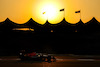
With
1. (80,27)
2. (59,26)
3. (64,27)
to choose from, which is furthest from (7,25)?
(80,27)

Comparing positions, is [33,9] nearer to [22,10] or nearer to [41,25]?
[22,10]

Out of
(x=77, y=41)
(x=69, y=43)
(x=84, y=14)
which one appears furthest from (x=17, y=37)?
(x=84, y=14)

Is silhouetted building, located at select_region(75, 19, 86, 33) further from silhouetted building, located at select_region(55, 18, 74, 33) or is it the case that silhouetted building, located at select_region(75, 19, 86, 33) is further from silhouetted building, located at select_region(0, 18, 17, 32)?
silhouetted building, located at select_region(0, 18, 17, 32)

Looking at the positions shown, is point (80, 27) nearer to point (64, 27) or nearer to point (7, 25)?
point (64, 27)

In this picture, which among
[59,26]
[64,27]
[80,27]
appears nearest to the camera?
[59,26]

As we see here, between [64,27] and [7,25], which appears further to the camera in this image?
[64,27]

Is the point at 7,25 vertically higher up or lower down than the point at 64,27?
higher up

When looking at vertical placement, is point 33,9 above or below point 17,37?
above

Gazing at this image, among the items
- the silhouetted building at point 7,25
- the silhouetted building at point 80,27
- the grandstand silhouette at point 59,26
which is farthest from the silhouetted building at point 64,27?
the silhouetted building at point 7,25

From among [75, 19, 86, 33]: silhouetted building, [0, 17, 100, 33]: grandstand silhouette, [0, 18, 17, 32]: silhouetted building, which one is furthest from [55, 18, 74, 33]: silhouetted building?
[0, 18, 17, 32]: silhouetted building

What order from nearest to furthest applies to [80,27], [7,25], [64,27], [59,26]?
[7,25]
[59,26]
[80,27]
[64,27]

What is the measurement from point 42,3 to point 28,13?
2.50 m

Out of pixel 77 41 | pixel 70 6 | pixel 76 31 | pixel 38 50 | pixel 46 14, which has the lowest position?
pixel 38 50

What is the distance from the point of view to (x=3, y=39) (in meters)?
16.8
